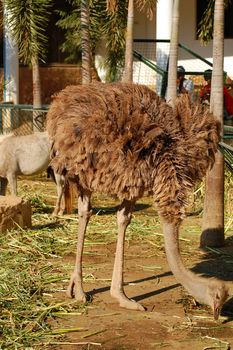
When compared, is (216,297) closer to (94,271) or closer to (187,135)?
(187,135)

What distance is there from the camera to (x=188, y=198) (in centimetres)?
652

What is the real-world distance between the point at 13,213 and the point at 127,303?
303cm

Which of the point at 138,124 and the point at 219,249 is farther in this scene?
the point at 219,249

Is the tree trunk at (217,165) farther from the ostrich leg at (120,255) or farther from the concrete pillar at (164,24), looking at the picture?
the concrete pillar at (164,24)

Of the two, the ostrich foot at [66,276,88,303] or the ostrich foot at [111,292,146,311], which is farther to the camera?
the ostrich foot at [66,276,88,303]

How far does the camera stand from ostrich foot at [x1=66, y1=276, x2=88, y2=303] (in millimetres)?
6980

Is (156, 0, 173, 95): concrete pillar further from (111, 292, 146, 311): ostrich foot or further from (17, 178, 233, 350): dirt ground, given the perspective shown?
(111, 292, 146, 311): ostrich foot

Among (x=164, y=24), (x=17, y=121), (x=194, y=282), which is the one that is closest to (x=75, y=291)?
(x=194, y=282)

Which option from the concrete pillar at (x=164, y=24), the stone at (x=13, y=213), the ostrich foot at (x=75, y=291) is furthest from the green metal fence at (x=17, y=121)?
the ostrich foot at (x=75, y=291)

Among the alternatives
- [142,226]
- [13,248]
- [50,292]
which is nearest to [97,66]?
[142,226]

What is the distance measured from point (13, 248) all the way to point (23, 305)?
83.4 inches

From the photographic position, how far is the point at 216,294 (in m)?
5.76

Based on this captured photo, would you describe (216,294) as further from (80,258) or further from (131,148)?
(80,258)

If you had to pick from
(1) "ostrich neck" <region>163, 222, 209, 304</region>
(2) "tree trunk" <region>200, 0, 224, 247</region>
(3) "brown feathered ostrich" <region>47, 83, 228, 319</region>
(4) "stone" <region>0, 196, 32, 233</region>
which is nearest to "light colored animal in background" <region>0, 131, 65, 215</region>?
(4) "stone" <region>0, 196, 32, 233</region>
